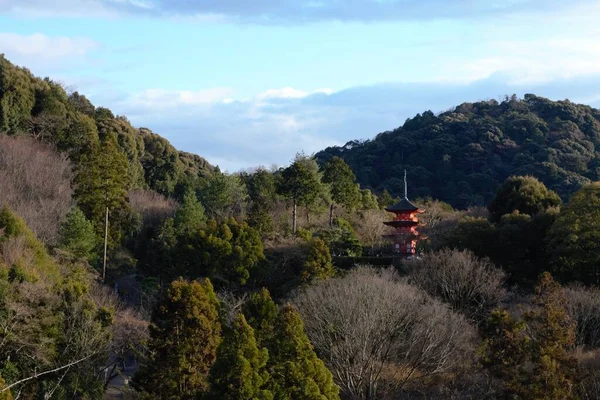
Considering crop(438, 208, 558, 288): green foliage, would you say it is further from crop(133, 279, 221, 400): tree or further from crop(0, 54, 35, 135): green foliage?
crop(0, 54, 35, 135): green foliage

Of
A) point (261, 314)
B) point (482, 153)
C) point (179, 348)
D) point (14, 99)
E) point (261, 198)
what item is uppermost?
point (14, 99)

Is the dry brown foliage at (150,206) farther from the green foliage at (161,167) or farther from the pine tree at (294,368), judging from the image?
the pine tree at (294,368)

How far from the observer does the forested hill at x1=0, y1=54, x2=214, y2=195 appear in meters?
39.7

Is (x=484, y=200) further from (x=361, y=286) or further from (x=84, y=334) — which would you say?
(x=84, y=334)

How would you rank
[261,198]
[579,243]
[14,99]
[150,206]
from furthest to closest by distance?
[14,99] → [150,206] → [261,198] → [579,243]

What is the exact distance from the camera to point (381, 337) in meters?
22.4

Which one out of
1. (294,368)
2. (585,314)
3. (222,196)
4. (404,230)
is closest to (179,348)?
(294,368)

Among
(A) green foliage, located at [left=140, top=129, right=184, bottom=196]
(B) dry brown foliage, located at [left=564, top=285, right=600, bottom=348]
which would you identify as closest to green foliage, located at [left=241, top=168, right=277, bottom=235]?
(A) green foliage, located at [left=140, top=129, right=184, bottom=196]

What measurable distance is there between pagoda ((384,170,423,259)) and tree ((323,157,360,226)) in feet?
11.0

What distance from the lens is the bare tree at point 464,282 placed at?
26328 mm

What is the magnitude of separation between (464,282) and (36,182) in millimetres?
18552

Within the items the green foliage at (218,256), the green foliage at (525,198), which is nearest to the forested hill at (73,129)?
the green foliage at (218,256)

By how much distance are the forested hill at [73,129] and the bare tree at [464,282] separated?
16441mm

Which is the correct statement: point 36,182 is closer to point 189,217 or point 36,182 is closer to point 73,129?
point 73,129
